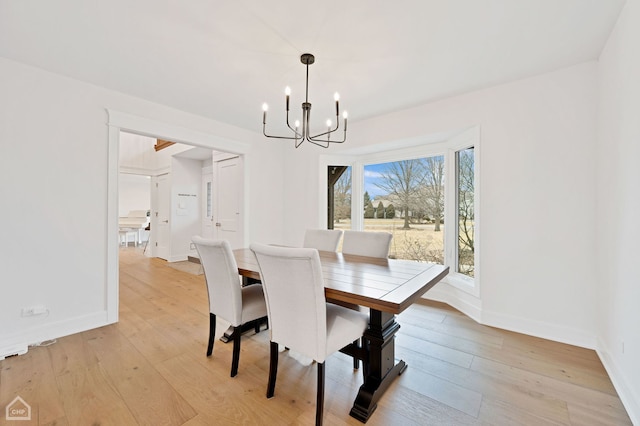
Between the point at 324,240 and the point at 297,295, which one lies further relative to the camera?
the point at 324,240

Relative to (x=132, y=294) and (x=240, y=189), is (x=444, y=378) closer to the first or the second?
(x=240, y=189)

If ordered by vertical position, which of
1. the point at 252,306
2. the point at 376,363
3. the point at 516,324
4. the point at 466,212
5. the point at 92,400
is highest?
the point at 466,212

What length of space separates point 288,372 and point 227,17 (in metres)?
2.46

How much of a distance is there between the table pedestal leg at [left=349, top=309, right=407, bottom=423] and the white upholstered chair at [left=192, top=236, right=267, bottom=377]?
85 cm

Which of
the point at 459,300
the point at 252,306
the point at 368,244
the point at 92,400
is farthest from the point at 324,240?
the point at 92,400

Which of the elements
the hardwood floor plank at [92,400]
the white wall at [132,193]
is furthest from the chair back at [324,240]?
the white wall at [132,193]

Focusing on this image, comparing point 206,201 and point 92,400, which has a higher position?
point 206,201

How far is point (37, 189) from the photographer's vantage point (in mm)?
2338

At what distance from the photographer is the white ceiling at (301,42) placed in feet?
5.39

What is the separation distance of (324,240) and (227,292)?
4.28 feet

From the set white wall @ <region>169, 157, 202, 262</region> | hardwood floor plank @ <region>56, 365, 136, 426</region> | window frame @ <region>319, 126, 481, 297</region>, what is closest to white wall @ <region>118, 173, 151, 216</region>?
white wall @ <region>169, 157, 202, 262</region>

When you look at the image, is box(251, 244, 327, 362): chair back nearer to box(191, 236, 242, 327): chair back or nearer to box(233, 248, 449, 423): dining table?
box(233, 248, 449, 423): dining table

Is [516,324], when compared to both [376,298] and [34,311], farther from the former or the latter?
[34,311]

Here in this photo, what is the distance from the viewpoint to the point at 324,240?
2943mm
